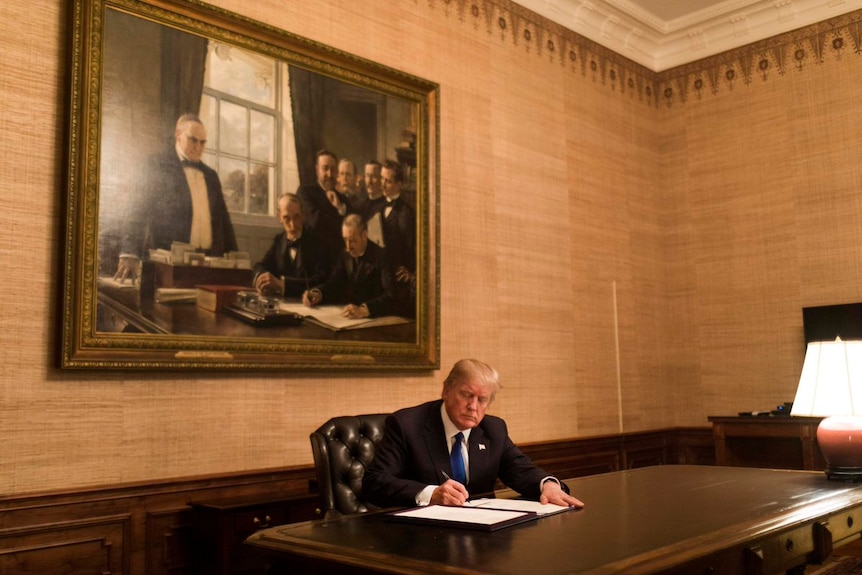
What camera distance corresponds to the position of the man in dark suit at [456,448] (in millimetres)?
3271

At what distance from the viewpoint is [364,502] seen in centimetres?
360

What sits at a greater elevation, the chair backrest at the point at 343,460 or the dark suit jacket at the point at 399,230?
the dark suit jacket at the point at 399,230

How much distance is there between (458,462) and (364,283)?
176 cm

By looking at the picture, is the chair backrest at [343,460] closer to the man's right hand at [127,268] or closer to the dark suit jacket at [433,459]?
the dark suit jacket at [433,459]

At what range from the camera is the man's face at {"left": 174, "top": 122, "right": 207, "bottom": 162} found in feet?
13.5

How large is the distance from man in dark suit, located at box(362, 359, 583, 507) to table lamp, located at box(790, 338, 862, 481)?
46.6 inches

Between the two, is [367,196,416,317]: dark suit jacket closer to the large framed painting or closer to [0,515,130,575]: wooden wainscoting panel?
the large framed painting

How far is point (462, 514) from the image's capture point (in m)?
2.57

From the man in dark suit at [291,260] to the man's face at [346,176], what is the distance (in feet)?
1.14

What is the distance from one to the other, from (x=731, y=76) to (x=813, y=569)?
407cm

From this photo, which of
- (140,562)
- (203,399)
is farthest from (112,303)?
(140,562)

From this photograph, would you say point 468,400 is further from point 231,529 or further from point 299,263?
point 299,263

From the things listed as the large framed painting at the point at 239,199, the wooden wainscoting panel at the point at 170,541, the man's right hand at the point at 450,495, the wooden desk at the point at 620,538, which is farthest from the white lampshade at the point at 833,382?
the wooden wainscoting panel at the point at 170,541

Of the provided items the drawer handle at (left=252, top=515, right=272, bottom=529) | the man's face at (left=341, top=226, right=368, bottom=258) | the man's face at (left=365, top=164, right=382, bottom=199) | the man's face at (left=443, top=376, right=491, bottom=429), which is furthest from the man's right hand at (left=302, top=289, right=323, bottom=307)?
the man's face at (left=443, top=376, right=491, bottom=429)
